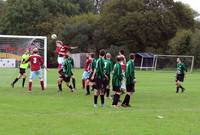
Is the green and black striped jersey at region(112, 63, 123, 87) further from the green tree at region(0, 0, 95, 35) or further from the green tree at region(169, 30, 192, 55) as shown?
the green tree at region(0, 0, 95, 35)

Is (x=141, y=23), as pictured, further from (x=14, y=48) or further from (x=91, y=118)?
(x=91, y=118)

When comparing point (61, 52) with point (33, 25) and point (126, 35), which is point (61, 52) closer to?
point (126, 35)

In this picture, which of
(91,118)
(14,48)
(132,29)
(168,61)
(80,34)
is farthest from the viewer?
(80,34)

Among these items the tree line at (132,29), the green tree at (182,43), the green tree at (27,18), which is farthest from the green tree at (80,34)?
the green tree at (182,43)

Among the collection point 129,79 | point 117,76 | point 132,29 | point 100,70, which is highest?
point 132,29

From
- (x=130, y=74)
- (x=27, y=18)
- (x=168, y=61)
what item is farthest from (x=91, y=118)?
(x=27, y=18)

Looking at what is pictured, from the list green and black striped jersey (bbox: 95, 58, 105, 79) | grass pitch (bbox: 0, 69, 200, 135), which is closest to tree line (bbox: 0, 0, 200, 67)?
grass pitch (bbox: 0, 69, 200, 135)

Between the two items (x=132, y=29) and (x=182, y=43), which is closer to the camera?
(x=182, y=43)

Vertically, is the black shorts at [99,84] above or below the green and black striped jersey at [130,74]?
below

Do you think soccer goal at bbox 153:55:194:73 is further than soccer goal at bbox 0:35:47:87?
Yes

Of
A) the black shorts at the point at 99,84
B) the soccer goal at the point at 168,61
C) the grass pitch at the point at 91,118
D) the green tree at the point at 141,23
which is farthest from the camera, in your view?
the green tree at the point at 141,23

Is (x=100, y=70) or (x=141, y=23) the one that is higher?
(x=141, y=23)

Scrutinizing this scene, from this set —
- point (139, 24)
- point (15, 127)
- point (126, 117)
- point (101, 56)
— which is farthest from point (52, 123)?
point (139, 24)

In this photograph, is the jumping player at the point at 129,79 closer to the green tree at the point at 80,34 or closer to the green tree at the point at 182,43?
the green tree at the point at 182,43
